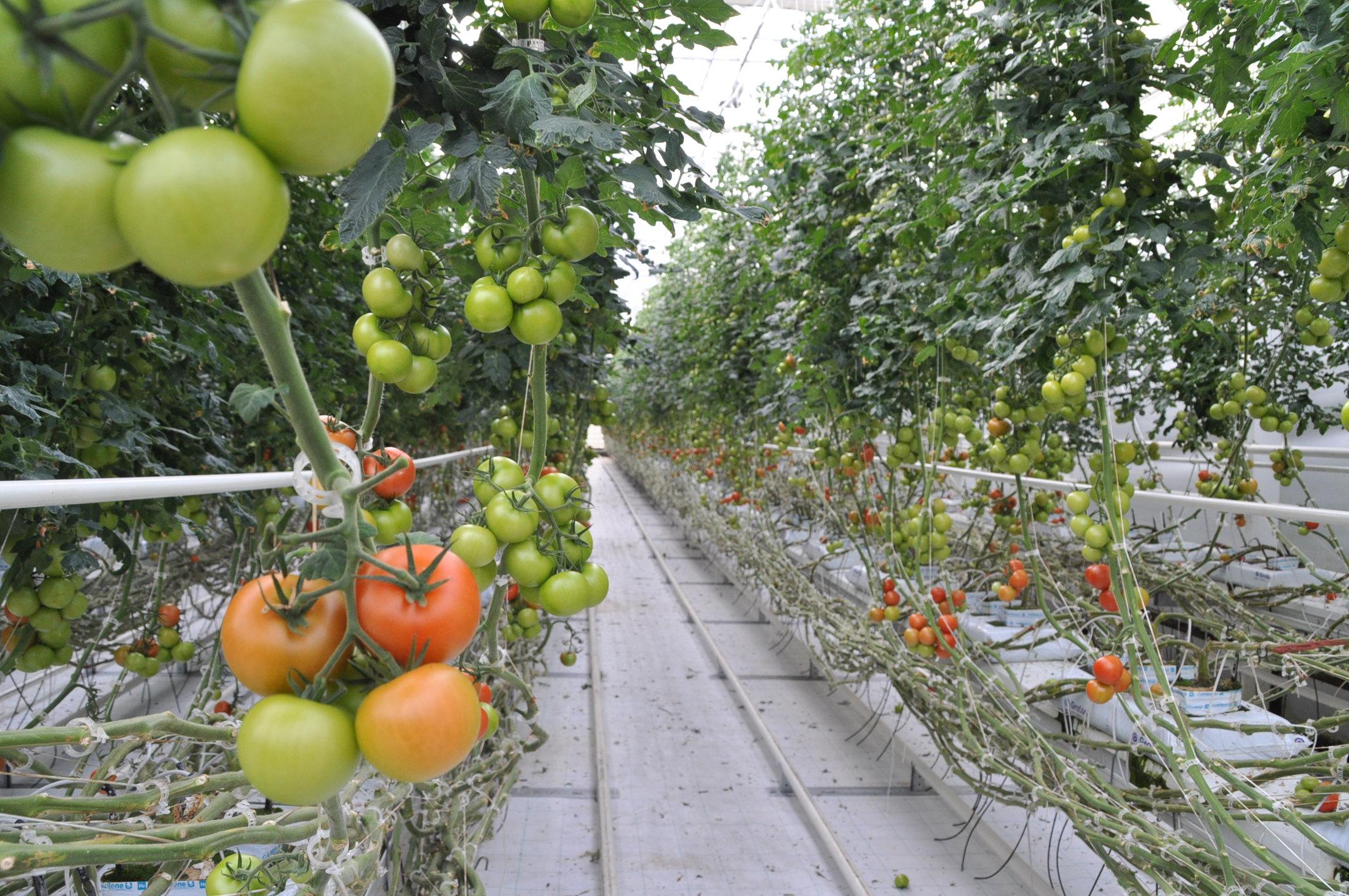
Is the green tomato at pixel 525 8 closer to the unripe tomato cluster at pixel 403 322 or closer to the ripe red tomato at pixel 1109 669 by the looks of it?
the unripe tomato cluster at pixel 403 322

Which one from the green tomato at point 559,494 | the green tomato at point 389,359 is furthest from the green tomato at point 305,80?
the green tomato at point 559,494

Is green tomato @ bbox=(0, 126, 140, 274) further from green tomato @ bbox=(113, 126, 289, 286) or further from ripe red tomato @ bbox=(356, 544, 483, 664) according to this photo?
ripe red tomato @ bbox=(356, 544, 483, 664)

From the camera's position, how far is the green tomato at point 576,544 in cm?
83

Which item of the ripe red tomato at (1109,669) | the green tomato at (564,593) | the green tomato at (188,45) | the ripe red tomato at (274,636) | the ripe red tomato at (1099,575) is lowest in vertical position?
the ripe red tomato at (1109,669)

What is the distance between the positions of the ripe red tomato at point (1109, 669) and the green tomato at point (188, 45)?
1.94m

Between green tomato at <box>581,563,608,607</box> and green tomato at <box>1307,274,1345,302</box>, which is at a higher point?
green tomato at <box>1307,274,1345,302</box>

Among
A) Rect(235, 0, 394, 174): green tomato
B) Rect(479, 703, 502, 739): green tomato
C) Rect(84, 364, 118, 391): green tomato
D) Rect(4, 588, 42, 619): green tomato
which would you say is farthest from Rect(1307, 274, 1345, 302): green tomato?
Rect(4, 588, 42, 619): green tomato

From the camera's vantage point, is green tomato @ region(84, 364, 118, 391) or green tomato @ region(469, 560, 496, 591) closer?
green tomato @ region(469, 560, 496, 591)

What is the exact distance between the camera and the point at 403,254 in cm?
75

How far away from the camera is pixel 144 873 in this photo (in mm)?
1329

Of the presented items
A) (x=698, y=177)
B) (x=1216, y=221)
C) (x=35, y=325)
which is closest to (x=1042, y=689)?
(x=1216, y=221)

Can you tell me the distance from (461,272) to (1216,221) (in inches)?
61.6

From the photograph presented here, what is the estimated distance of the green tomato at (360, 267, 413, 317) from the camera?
72 centimetres

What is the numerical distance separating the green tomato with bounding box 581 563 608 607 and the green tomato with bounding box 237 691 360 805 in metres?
0.43
